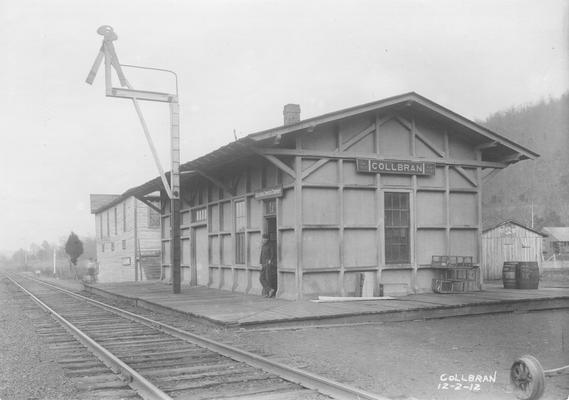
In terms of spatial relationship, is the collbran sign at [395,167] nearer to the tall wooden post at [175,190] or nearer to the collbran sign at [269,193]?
the collbran sign at [269,193]

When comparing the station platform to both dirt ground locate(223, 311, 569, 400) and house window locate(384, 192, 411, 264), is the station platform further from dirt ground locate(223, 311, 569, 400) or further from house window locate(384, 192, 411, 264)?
house window locate(384, 192, 411, 264)

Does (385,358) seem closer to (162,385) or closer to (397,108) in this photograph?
(162,385)

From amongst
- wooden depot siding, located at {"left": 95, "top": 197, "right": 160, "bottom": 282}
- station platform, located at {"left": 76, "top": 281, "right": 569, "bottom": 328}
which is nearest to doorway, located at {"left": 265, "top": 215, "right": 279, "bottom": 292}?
station platform, located at {"left": 76, "top": 281, "right": 569, "bottom": 328}

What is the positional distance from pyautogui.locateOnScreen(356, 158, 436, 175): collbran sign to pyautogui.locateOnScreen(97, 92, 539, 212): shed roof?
118cm

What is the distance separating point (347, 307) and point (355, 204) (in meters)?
3.11

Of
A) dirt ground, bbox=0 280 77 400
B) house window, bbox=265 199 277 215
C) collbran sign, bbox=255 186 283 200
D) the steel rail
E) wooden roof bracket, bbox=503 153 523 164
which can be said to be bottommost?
dirt ground, bbox=0 280 77 400

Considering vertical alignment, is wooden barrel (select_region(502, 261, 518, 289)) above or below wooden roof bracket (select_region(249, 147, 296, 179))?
below

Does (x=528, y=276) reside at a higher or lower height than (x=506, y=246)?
lower

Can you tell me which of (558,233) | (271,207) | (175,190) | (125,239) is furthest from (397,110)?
(558,233)

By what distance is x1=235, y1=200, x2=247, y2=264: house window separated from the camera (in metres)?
16.6

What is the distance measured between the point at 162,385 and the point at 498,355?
443 cm

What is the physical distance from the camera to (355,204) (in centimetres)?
1418

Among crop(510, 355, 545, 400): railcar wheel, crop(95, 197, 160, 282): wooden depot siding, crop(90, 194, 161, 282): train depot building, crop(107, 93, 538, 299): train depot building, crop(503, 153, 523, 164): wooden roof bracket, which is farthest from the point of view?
crop(95, 197, 160, 282): wooden depot siding

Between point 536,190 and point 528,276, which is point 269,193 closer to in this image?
point 528,276
